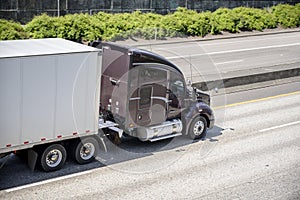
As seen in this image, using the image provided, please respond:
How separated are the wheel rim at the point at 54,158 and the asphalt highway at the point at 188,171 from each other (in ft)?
0.87

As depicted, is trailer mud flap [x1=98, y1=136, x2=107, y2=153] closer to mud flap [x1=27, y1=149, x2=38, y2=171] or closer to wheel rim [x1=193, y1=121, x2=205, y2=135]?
mud flap [x1=27, y1=149, x2=38, y2=171]

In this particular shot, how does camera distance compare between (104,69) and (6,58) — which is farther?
(104,69)

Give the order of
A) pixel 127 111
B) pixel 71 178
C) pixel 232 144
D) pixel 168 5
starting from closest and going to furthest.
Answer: pixel 71 178 → pixel 127 111 → pixel 232 144 → pixel 168 5

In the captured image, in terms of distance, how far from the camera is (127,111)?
49.1 ft

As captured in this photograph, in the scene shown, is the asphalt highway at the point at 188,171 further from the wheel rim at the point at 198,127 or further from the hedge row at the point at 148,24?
the hedge row at the point at 148,24

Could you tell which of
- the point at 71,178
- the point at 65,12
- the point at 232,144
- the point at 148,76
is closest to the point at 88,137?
the point at 71,178

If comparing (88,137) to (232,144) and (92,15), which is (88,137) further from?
(92,15)

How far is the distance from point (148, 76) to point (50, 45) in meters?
2.78

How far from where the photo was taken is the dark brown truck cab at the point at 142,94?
48.8 ft

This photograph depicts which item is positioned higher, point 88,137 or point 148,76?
point 148,76

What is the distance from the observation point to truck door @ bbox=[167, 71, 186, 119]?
16109mm

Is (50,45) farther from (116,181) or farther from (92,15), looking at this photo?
(92,15)

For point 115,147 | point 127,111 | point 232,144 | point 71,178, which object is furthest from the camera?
point 232,144

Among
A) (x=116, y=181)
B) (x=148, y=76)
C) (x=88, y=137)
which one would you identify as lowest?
(x=116, y=181)
